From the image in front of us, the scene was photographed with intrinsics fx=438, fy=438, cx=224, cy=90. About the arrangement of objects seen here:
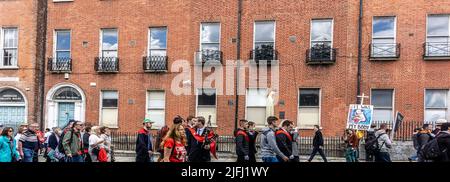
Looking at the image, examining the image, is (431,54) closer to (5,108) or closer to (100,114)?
(100,114)

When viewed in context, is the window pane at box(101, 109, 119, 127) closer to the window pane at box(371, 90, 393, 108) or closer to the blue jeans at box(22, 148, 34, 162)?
the blue jeans at box(22, 148, 34, 162)

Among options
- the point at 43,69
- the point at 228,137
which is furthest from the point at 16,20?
the point at 228,137

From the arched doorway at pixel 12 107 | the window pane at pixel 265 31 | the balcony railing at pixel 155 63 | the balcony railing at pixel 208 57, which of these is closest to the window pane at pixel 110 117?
the balcony railing at pixel 155 63

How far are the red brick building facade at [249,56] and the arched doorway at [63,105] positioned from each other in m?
0.06

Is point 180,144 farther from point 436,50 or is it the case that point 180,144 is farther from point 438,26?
point 438,26

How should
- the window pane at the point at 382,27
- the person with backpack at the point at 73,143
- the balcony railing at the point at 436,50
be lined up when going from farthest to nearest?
the window pane at the point at 382,27 < the balcony railing at the point at 436,50 < the person with backpack at the point at 73,143

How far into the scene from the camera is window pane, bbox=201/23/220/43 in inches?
895

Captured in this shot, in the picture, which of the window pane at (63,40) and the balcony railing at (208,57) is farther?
the window pane at (63,40)

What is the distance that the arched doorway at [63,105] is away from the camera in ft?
78.9

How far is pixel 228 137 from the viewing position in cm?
2161

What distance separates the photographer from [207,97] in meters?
22.8

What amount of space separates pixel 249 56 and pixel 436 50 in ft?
28.8

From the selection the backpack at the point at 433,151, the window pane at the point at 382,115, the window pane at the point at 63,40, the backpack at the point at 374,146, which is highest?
the window pane at the point at 63,40

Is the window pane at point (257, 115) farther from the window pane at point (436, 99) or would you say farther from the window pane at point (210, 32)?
the window pane at point (436, 99)
